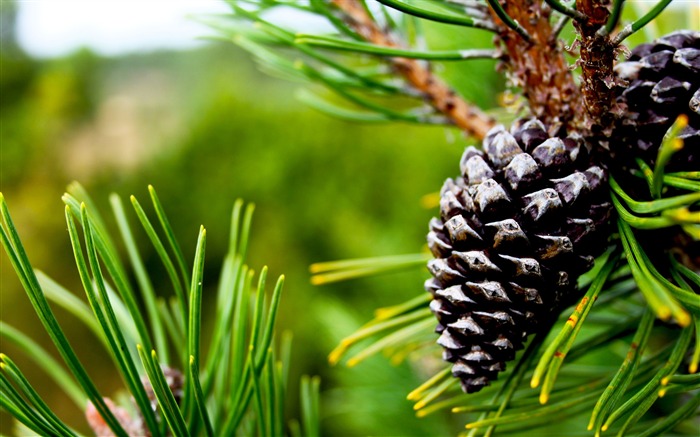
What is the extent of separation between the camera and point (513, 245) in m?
0.23

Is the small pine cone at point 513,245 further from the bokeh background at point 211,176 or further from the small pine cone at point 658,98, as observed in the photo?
the bokeh background at point 211,176

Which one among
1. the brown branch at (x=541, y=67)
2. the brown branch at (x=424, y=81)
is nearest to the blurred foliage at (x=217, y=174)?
the brown branch at (x=424, y=81)

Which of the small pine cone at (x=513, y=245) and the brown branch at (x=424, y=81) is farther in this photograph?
the brown branch at (x=424, y=81)

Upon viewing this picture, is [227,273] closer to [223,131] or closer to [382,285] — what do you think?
[382,285]

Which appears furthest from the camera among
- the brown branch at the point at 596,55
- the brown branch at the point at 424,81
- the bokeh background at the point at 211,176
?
the bokeh background at the point at 211,176

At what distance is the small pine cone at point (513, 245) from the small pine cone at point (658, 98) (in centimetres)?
3

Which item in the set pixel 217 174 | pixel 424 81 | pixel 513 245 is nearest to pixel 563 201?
pixel 513 245

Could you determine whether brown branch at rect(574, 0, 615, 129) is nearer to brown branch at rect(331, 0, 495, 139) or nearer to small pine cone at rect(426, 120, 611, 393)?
small pine cone at rect(426, 120, 611, 393)

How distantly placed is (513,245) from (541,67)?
0.11m

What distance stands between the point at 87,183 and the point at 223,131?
77 cm

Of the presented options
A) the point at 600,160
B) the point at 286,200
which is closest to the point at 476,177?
the point at 600,160

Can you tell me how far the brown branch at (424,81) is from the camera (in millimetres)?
377

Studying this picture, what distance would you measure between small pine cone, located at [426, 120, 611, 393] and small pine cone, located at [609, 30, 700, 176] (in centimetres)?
3

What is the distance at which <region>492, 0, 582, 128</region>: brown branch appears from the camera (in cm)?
27
